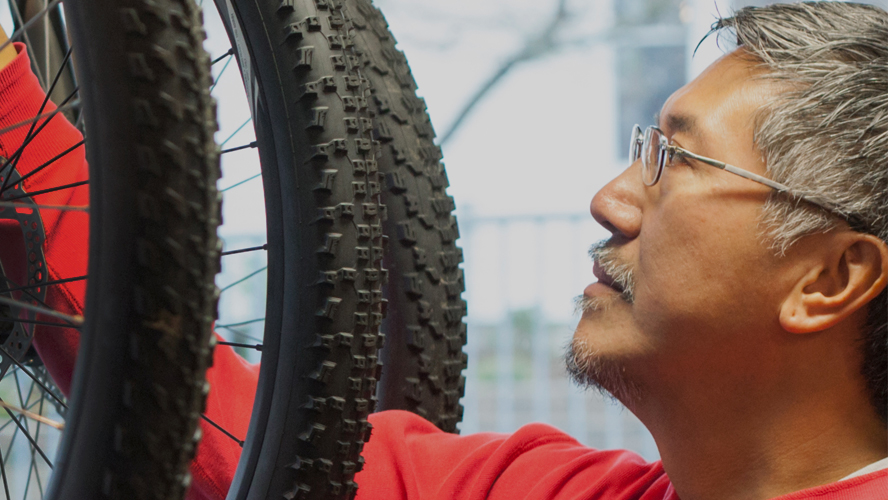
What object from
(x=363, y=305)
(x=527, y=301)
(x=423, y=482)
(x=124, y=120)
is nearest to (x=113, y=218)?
(x=124, y=120)

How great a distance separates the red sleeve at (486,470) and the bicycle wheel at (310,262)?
0.45 ft

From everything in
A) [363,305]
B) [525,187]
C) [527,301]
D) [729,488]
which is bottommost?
[729,488]

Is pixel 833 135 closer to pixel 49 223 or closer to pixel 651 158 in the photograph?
pixel 651 158

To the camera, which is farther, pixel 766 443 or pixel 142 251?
pixel 766 443

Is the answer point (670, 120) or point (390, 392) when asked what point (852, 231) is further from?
point (390, 392)

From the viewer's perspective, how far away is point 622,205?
27.2 inches

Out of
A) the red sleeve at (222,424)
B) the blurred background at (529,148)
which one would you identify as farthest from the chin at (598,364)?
the blurred background at (529,148)

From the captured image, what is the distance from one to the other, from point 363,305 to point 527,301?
2230mm

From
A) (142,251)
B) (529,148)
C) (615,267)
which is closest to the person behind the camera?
(142,251)

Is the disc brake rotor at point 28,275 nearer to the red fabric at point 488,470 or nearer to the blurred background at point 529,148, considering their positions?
the red fabric at point 488,470

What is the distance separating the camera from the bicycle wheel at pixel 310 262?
568mm

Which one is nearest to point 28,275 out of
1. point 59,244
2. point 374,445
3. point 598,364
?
point 59,244

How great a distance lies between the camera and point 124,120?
0.40 meters

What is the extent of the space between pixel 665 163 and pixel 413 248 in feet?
0.81
